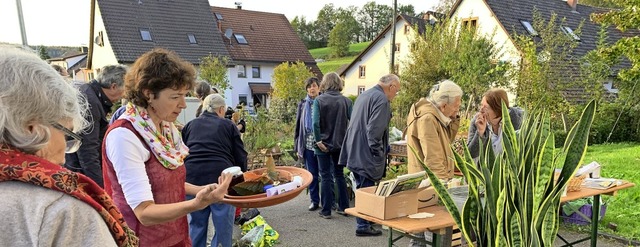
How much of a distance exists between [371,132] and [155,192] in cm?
264

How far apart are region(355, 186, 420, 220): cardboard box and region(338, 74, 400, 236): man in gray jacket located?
140cm

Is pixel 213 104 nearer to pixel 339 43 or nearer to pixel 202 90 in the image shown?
pixel 202 90

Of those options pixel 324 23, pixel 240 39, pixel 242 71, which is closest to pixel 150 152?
pixel 242 71

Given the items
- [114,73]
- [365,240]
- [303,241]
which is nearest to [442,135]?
[365,240]

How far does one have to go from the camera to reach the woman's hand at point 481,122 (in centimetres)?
366

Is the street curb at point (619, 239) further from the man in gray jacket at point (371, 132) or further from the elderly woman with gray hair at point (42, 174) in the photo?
the elderly woman with gray hair at point (42, 174)

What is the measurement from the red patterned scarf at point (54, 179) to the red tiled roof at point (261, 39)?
1069 inches

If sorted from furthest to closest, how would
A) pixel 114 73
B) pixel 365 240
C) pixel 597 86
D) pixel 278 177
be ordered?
1. pixel 597 86
2. pixel 365 240
3. pixel 114 73
4. pixel 278 177

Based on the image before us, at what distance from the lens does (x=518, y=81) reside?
1091 centimetres

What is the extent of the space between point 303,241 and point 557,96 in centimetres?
928

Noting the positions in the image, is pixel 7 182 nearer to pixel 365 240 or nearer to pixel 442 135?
pixel 442 135

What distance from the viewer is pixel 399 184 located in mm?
2561

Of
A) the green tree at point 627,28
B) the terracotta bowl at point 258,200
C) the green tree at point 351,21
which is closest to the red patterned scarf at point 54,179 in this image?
the terracotta bowl at point 258,200

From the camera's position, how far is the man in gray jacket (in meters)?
4.07
